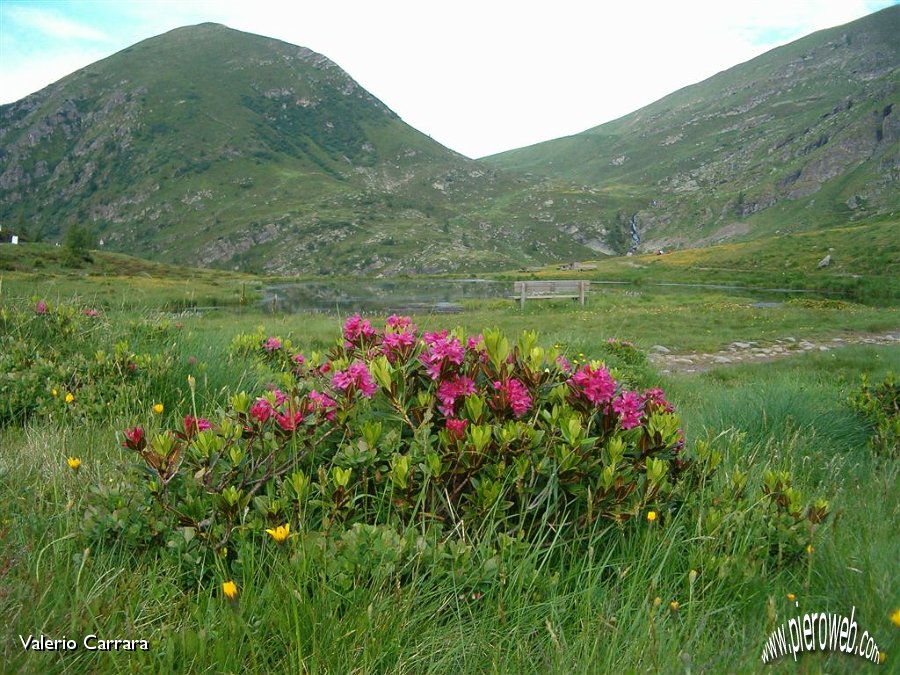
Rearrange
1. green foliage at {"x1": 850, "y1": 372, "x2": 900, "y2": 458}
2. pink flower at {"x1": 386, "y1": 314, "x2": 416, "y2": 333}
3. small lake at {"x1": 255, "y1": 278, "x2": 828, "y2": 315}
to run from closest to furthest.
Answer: pink flower at {"x1": 386, "y1": 314, "x2": 416, "y2": 333} < green foliage at {"x1": 850, "y1": 372, "x2": 900, "y2": 458} < small lake at {"x1": 255, "y1": 278, "x2": 828, "y2": 315}

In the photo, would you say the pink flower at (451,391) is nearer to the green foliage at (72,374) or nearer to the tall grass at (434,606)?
the tall grass at (434,606)

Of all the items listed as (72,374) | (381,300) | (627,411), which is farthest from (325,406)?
(381,300)

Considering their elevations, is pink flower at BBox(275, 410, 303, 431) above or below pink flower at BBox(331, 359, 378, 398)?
below

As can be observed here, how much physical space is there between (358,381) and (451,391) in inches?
17.6

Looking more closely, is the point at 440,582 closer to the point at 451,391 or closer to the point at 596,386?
the point at 451,391

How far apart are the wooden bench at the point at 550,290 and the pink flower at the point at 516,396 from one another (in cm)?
2500

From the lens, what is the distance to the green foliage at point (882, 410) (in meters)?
4.68

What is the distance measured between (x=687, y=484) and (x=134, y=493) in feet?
8.55

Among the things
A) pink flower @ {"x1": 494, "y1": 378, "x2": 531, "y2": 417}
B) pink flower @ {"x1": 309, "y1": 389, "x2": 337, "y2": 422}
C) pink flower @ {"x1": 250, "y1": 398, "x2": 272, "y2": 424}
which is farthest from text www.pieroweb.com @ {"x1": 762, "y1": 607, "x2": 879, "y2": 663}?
pink flower @ {"x1": 250, "y1": 398, "x2": 272, "y2": 424}

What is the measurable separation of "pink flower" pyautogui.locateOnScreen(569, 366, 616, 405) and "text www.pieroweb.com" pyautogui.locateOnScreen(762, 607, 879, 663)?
1.07 metres

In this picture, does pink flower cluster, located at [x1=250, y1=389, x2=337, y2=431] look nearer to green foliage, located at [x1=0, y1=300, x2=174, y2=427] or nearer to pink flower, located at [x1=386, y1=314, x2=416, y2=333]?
pink flower, located at [x1=386, y1=314, x2=416, y2=333]

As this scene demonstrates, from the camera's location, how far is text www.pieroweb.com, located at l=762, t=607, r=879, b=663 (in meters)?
1.73

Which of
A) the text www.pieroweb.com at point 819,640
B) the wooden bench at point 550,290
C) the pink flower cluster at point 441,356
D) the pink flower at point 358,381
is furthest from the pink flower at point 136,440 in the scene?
the wooden bench at point 550,290

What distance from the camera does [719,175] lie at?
19838 cm
